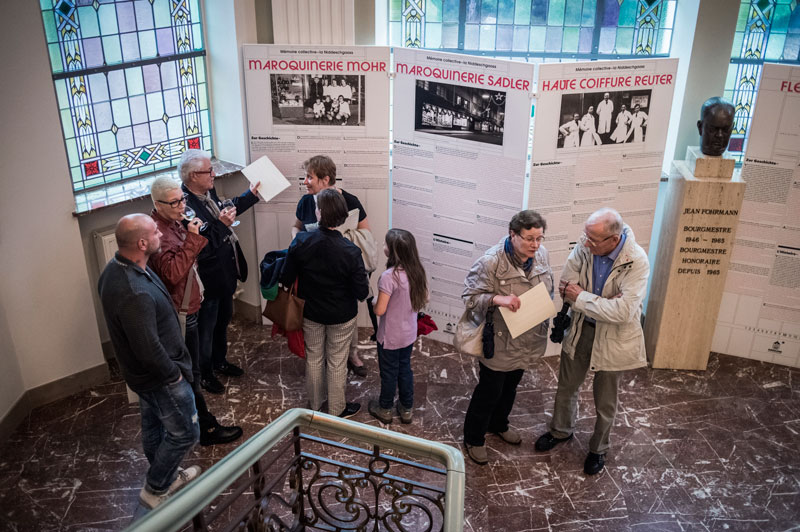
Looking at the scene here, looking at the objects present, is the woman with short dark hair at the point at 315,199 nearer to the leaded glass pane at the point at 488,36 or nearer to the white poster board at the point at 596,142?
the white poster board at the point at 596,142

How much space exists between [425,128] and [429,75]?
0.44 metres

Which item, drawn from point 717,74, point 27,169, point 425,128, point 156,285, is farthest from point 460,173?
point 27,169

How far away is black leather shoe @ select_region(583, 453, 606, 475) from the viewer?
500 centimetres

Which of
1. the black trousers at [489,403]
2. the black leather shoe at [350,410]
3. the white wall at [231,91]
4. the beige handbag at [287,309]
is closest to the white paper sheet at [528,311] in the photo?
the black trousers at [489,403]

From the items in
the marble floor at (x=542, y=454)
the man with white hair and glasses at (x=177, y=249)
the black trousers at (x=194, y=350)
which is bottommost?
the marble floor at (x=542, y=454)

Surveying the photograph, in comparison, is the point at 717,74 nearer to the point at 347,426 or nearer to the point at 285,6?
the point at 285,6

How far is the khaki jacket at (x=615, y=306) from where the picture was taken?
441cm

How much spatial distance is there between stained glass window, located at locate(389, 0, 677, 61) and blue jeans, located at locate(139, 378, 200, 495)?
4.21 meters

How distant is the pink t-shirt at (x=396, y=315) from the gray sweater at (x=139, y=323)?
1462mm

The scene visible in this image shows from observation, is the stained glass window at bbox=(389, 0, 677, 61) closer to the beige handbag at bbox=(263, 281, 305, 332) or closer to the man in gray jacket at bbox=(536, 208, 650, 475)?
the man in gray jacket at bbox=(536, 208, 650, 475)

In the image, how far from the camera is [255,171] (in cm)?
592

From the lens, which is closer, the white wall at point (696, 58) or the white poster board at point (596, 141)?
the white poster board at point (596, 141)

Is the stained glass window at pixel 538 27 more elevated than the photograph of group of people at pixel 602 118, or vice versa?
the stained glass window at pixel 538 27

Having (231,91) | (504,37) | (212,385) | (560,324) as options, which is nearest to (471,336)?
(560,324)
